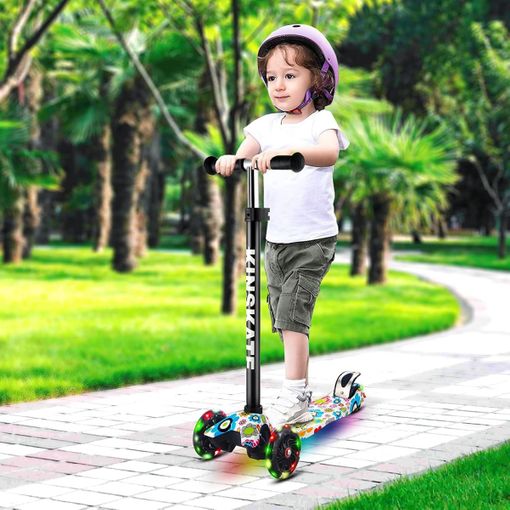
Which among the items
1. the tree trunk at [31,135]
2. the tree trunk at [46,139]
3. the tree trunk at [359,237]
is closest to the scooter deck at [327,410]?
the tree trunk at [359,237]

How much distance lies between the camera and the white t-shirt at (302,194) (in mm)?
5141

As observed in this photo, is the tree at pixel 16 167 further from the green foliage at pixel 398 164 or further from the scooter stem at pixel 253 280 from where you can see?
the scooter stem at pixel 253 280

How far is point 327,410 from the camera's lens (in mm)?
5742

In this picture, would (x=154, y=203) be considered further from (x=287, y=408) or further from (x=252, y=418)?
(x=252, y=418)

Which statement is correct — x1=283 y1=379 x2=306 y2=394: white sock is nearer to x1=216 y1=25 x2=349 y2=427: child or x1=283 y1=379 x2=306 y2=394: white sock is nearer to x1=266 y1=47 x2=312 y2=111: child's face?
x1=216 y1=25 x2=349 y2=427: child

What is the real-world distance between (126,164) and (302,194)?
17.5 meters

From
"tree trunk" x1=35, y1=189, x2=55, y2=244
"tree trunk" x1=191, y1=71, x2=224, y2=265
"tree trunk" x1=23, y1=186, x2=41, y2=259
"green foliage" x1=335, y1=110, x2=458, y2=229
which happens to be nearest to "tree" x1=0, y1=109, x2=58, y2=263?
"tree trunk" x1=191, y1=71, x2=224, y2=265

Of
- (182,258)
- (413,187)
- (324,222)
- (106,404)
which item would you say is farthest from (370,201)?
(324,222)

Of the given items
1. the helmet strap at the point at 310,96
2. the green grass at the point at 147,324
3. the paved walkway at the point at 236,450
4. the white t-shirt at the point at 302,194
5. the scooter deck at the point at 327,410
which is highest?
the helmet strap at the point at 310,96

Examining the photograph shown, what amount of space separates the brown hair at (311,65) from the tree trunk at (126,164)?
16.7 metres

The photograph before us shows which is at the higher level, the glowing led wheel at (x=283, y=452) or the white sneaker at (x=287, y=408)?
the white sneaker at (x=287, y=408)

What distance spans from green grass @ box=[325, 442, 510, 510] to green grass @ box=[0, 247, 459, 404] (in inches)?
132

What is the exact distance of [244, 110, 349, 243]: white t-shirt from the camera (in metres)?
5.14

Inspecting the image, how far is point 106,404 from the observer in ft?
22.5
